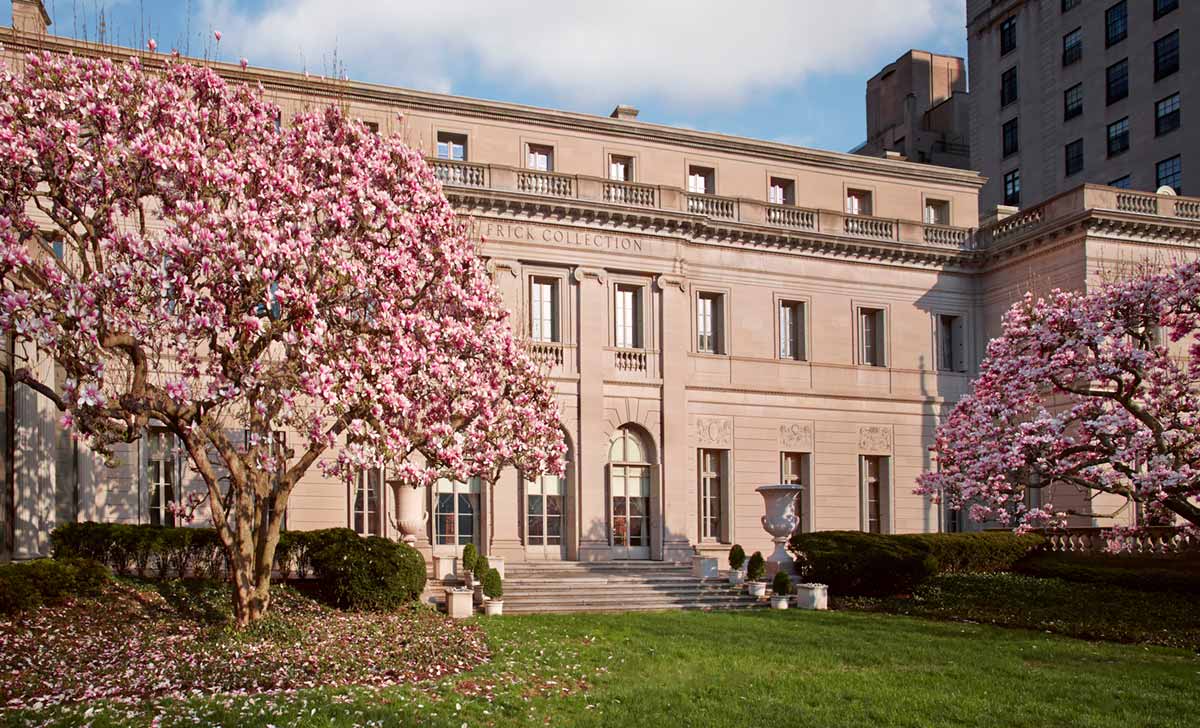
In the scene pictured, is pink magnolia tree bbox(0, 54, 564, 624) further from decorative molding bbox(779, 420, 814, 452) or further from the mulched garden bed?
decorative molding bbox(779, 420, 814, 452)

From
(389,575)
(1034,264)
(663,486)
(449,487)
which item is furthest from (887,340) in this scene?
(389,575)

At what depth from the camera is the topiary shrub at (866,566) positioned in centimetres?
2467

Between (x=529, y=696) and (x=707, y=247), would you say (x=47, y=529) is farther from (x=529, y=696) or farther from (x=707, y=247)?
(x=707, y=247)

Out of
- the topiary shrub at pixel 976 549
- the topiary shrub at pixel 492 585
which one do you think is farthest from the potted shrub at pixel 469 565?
the topiary shrub at pixel 976 549

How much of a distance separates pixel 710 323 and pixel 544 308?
5.26 metres

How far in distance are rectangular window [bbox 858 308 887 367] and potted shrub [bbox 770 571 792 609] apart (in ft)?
34.9

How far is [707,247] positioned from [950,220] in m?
9.46

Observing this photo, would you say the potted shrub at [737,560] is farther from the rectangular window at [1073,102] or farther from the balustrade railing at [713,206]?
the rectangular window at [1073,102]

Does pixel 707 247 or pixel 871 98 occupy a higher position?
pixel 871 98

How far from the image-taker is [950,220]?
3625 centimetres

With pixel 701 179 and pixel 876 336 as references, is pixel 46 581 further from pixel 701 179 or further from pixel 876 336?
pixel 876 336

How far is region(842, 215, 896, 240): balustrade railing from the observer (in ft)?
110

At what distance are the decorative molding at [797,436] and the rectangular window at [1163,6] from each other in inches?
963

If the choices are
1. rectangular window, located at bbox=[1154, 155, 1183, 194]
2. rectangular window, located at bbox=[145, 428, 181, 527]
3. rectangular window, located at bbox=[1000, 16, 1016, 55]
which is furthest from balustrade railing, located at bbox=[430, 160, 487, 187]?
rectangular window, located at bbox=[1000, 16, 1016, 55]
